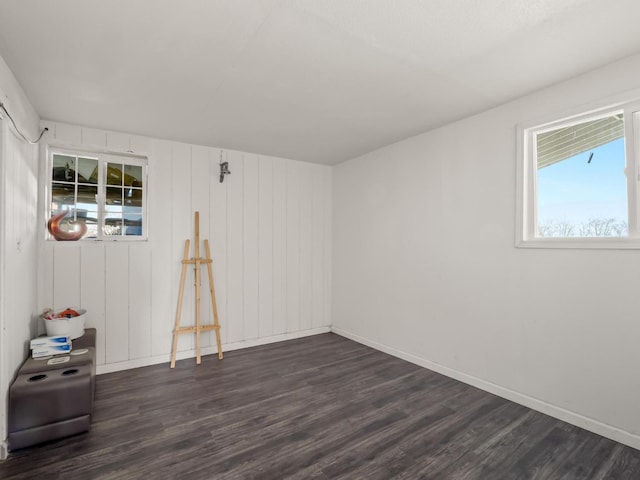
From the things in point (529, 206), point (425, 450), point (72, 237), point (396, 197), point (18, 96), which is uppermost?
point (18, 96)

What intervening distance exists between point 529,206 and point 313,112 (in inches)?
81.3

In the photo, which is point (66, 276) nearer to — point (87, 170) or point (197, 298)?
point (87, 170)

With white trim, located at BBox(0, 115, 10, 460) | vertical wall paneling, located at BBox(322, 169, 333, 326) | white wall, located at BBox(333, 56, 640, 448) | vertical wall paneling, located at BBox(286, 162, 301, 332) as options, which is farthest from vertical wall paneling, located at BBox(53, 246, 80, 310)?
white wall, located at BBox(333, 56, 640, 448)

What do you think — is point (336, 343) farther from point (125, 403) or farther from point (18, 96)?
point (18, 96)

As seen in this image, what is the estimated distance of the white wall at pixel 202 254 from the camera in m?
3.33

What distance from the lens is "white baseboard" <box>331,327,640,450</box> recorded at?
2172mm

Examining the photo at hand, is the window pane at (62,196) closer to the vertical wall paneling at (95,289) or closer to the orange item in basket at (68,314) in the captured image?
the vertical wall paneling at (95,289)

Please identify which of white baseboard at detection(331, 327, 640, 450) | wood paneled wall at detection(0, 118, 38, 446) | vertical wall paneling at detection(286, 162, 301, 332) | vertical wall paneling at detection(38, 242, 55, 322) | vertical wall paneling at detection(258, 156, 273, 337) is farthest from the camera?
vertical wall paneling at detection(286, 162, 301, 332)

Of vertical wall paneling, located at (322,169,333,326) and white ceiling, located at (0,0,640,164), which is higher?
white ceiling, located at (0,0,640,164)

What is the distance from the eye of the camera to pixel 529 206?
2.72 metres

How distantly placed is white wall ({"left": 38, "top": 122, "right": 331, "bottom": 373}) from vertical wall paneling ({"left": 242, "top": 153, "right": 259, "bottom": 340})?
0.01m

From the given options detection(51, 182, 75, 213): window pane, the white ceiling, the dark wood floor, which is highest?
the white ceiling

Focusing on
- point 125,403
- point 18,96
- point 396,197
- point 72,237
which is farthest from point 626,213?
point 72,237

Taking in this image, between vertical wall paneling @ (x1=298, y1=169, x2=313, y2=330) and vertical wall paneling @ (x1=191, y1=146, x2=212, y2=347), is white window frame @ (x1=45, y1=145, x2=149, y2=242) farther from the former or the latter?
vertical wall paneling @ (x1=298, y1=169, x2=313, y2=330)
